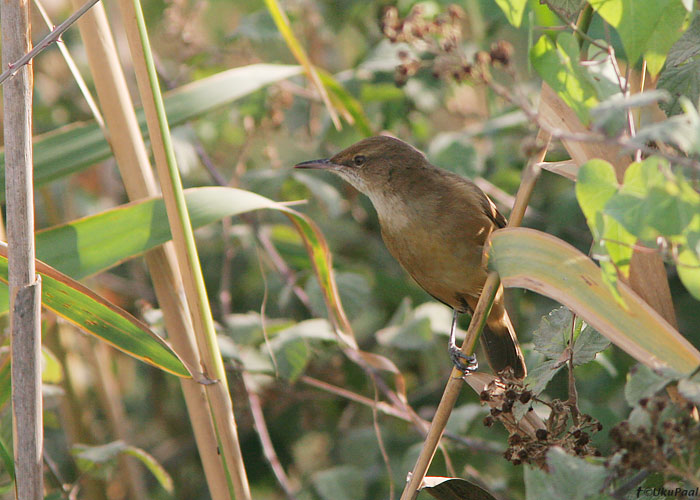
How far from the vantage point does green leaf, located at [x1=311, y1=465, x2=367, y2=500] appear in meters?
2.04

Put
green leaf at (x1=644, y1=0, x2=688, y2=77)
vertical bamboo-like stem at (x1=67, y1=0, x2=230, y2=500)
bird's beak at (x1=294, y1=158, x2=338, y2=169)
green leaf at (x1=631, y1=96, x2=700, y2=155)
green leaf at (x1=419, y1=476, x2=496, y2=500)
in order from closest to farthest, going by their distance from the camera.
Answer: green leaf at (x1=631, y1=96, x2=700, y2=155) < green leaf at (x1=644, y1=0, x2=688, y2=77) < green leaf at (x1=419, y1=476, x2=496, y2=500) < vertical bamboo-like stem at (x1=67, y1=0, x2=230, y2=500) < bird's beak at (x1=294, y1=158, x2=338, y2=169)

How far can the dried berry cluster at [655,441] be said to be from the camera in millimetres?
845

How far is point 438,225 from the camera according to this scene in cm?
189

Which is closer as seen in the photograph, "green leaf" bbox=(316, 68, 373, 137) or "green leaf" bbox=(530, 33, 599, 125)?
"green leaf" bbox=(530, 33, 599, 125)

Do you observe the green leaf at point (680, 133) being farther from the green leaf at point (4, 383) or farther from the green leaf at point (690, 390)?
the green leaf at point (4, 383)

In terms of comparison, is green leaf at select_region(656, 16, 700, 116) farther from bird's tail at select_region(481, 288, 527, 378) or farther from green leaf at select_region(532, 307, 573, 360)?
bird's tail at select_region(481, 288, 527, 378)

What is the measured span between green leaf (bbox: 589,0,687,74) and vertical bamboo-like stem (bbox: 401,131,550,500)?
0.77ft

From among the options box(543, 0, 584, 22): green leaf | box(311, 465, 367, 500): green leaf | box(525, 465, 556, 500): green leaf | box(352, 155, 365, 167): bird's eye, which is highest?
box(543, 0, 584, 22): green leaf

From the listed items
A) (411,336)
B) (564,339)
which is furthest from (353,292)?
(564,339)

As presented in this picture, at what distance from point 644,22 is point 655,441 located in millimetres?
497

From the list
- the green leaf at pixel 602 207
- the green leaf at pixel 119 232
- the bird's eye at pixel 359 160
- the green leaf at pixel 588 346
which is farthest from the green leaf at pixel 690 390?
the bird's eye at pixel 359 160

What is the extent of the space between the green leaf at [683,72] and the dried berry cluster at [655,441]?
1.51 feet

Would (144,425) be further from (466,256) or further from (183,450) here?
(466,256)

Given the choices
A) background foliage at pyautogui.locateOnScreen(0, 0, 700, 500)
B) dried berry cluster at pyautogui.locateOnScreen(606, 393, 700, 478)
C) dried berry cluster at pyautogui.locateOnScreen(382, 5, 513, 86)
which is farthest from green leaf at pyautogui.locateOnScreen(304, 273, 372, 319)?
dried berry cluster at pyautogui.locateOnScreen(606, 393, 700, 478)
